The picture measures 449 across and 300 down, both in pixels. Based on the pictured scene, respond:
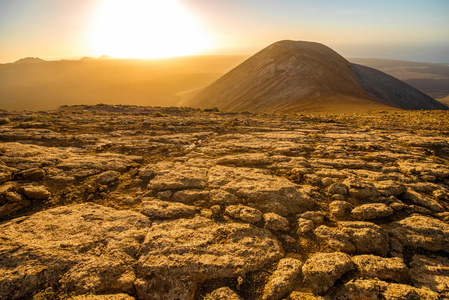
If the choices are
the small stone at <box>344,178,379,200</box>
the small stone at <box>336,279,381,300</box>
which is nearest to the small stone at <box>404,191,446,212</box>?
the small stone at <box>344,178,379,200</box>

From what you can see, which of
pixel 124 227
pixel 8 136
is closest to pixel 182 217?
pixel 124 227

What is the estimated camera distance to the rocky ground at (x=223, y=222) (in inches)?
108

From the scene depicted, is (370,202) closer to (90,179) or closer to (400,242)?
(400,242)

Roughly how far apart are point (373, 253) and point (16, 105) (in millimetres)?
81734

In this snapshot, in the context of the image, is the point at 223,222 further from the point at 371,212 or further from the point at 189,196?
the point at 371,212

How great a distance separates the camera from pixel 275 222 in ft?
12.3

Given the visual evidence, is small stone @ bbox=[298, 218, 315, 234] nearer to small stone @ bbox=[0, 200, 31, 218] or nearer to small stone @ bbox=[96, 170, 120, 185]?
small stone @ bbox=[96, 170, 120, 185]

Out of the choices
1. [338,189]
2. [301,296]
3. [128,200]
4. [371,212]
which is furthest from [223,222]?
[371,212]

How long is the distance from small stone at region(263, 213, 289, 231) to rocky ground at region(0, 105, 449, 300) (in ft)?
0.06

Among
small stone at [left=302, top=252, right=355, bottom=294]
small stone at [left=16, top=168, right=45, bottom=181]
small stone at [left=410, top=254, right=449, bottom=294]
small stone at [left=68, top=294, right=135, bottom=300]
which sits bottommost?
small stone at [left=410, top=254, right=449, bottom=294]

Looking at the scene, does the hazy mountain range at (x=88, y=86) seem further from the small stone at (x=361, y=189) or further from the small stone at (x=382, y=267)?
the small stone at (x=382, y=267)

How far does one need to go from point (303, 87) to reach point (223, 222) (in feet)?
103

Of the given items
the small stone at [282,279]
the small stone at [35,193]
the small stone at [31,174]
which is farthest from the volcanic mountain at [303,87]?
the small stone at [35,193]

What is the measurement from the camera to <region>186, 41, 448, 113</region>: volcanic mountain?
90.5ft
